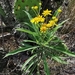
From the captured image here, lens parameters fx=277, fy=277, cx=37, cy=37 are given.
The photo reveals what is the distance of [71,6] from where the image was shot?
12.0ft

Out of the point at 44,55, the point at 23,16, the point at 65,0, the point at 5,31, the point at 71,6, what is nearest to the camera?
the point at 44,55

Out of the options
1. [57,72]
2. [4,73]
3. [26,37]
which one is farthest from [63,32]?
[4,73]

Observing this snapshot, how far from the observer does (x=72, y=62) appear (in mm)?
3059

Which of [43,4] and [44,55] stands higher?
[43,4]

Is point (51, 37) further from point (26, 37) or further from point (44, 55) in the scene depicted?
point (26, 37)

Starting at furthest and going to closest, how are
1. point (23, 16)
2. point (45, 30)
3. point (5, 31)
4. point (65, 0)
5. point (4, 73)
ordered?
point (65, 0) → point (5, 31) → point (23, 16) → point (4, 73) → point (45, 30)

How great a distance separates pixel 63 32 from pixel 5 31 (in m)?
0.75

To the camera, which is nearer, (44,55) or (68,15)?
(44,55)

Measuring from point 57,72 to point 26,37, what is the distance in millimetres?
621

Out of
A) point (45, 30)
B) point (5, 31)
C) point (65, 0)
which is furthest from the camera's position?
point (65, 0)

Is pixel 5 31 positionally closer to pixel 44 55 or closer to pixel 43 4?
pixel 43 4

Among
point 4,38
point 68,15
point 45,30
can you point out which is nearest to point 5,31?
point 4,38

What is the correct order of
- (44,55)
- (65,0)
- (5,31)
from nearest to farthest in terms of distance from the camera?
1. (44,55)
2. (5,31)
3. (65,0)

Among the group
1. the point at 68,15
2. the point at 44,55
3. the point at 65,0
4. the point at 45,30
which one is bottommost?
the point at 44,55
